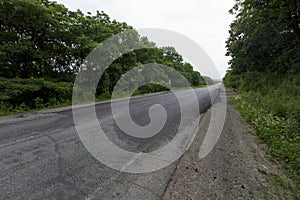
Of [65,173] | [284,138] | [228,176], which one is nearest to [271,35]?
[284,138]

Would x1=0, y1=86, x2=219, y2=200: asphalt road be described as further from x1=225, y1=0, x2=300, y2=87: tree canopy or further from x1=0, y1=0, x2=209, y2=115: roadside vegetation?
x1=225, y1=0, x2=300, y2=87: tree canopy

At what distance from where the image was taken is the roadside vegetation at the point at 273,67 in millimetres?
4033

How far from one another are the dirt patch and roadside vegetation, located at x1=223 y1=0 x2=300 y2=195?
0.69 m

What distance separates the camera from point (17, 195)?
6.03ft

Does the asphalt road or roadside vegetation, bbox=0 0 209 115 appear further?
roadside vegetation, bbox=0 0 209 115

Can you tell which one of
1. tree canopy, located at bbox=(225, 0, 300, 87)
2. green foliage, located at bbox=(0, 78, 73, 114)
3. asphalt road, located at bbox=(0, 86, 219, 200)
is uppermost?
tree canopy, located at bbox=(225, 0, 300, 87)

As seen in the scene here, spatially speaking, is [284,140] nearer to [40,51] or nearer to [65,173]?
[65,173]

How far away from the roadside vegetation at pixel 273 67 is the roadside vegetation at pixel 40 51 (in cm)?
1026

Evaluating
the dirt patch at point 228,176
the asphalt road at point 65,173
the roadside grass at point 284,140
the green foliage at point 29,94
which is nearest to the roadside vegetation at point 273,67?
the roadside grass at point 284,140

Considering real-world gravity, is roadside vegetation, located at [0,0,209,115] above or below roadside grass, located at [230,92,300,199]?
above

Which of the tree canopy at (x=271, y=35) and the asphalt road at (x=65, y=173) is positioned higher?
the tree canopy at (x=271, y=35)

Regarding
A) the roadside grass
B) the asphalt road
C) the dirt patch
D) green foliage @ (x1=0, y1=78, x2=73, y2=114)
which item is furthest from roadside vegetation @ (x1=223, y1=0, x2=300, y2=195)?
green foliage @ (x1=0, y1=78, x2=73, y2=114)

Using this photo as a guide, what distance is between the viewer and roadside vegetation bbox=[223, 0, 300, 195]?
13.2 ft

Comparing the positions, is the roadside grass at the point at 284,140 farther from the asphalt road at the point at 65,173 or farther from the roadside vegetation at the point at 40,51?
the roadside vegetation at the point at 40,51
